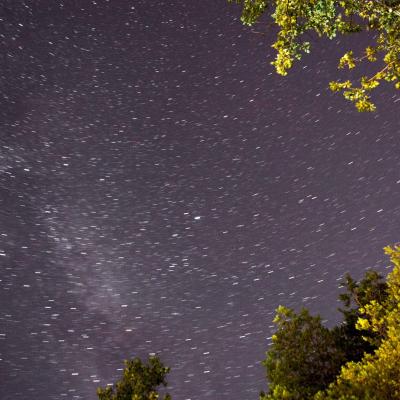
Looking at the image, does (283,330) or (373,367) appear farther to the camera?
(283,330)

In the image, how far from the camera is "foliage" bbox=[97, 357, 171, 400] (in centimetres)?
1118

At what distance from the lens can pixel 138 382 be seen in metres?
11.3

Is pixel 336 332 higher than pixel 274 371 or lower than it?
higher

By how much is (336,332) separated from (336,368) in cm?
130

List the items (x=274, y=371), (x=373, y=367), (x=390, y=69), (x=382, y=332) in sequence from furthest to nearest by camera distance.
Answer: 1. (x=274, y=371)
2. (x=382, y=332)
3. (x=390, y=69)
4. (x=373, y=367)

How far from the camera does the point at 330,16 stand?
7109 mm

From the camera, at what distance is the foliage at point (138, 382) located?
36.7 ft

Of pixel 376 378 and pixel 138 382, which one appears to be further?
pixel 138 382

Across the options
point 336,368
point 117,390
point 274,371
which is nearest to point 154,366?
point 117,390

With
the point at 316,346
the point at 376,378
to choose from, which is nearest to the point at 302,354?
the point at 316,346

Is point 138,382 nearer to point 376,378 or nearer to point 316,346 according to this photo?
point 316,346

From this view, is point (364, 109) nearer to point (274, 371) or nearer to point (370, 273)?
point (370, 273)

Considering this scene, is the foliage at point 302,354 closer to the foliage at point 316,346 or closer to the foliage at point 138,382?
the foliage at point 316,346

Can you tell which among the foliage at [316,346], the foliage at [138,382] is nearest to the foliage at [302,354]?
the foliage at [316,346]
